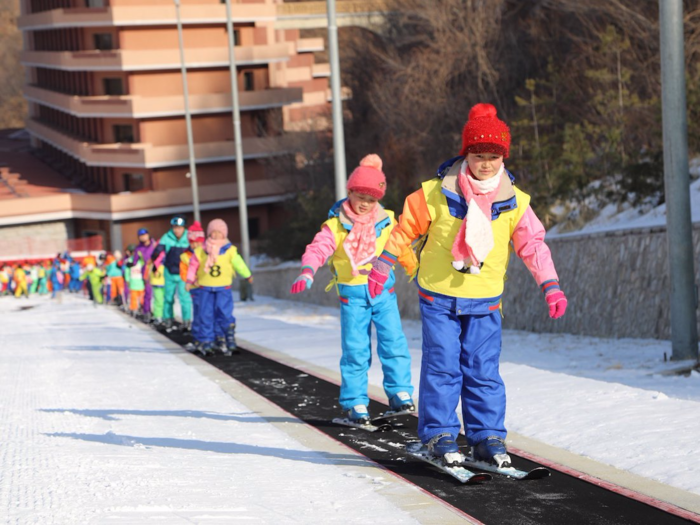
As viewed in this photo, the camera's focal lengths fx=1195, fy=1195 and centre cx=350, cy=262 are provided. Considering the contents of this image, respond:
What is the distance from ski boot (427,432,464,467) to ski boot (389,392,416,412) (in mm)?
2137

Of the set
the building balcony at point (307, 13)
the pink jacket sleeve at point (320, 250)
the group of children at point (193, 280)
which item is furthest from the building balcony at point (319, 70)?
the pink jacket sleeve at point (320, 250)

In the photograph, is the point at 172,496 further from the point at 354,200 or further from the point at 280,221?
the point at 280,221

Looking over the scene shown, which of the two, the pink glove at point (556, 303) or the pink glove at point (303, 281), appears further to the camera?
the pink glove at point (303, 281)

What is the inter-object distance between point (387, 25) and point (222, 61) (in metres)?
23.0

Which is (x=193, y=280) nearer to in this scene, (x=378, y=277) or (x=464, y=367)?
(x=378, y=277)

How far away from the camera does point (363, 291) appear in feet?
29.7

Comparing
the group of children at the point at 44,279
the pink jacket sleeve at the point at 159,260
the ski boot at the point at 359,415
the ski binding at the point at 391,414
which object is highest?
the pink jacket sleeve at the point at 159,260

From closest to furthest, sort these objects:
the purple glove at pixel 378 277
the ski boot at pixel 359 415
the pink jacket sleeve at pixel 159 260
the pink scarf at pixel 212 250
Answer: the purple glove at pixel 378 277 → the ski boot at pixel 359 415 → the pink scarf at pixel 212 250 → the pink jacket sleeve at pixel 159 260

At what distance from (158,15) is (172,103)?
5275mm

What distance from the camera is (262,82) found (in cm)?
7512

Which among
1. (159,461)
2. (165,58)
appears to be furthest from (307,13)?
(159,461)

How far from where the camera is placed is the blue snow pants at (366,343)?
8883 millimetres

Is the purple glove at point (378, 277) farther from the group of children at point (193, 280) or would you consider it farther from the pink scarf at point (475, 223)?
the group of children at point (193, 280)

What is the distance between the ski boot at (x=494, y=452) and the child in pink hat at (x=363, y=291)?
2182mm
